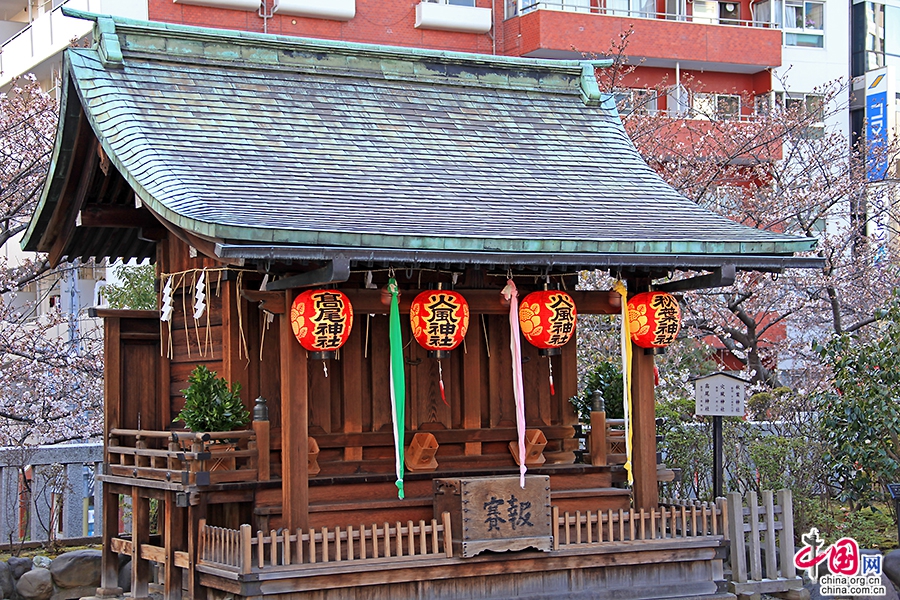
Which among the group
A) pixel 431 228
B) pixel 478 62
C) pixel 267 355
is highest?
pixel 478 62

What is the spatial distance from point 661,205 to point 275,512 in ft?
19.1

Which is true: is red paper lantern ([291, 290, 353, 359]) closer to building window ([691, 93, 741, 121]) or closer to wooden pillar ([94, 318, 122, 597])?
wooden pillar ([94, 318, 122, 597])

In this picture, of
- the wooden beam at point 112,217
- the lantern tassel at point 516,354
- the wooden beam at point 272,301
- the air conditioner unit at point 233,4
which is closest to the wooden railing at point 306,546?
the lantern tassel at point 516,354

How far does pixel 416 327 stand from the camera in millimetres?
11805

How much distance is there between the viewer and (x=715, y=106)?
97.2ft

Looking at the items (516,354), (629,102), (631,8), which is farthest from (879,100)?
(516,354)

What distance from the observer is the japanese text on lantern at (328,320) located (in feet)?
36.1

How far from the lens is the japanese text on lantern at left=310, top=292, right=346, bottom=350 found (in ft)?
36.1

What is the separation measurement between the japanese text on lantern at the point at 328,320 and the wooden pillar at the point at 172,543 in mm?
2621

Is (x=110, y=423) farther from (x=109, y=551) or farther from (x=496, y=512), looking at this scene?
(x=496, y=512)

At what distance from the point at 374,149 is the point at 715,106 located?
1858 cm

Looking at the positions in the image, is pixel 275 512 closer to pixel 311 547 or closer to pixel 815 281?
pixel 311 547

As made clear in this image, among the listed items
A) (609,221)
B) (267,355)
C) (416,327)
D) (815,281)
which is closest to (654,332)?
(609,221)

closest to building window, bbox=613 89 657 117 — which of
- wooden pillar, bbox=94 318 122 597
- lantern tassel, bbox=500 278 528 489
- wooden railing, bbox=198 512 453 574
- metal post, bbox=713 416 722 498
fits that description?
metal post, bbox=713 416 722 498
